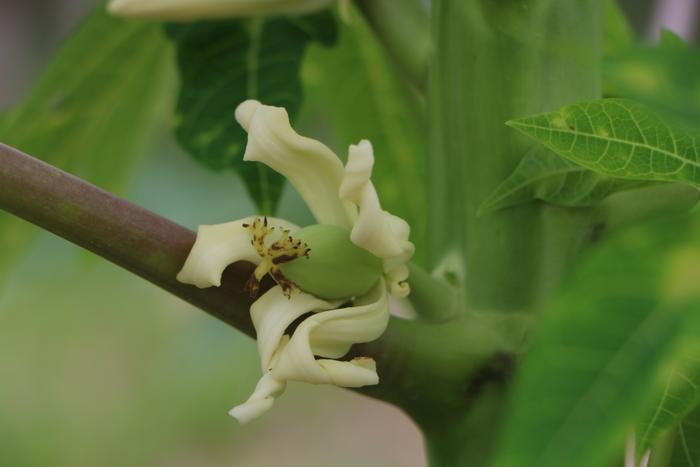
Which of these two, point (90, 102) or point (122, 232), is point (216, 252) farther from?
point (90, 102)

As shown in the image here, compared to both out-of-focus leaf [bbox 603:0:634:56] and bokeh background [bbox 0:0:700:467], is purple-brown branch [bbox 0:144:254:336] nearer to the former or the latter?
out-of-focus leaf [bbox 603:0:634:56]

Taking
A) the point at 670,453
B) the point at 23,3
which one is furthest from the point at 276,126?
the point at 23,3

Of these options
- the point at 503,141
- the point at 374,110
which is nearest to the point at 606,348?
the point at 503,141

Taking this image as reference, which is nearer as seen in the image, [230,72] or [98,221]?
[98,221]

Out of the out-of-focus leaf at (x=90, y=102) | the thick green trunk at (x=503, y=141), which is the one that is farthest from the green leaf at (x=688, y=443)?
the out-of-focus leaf at (x=90, y=102)

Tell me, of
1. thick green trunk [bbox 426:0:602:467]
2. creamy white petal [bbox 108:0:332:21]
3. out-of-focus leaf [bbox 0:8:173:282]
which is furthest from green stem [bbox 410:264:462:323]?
out-of-focus leaf [bbox 0:8:173:282]
